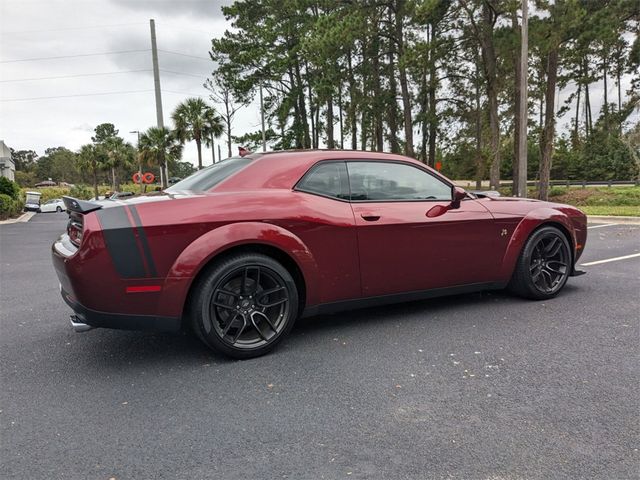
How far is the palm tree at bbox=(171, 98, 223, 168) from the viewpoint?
34.5m

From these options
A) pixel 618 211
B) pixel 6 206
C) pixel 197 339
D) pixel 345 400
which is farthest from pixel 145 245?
pixel 6 206

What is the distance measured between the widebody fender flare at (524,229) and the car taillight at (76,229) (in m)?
3.56

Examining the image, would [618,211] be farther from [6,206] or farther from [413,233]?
[6,206]

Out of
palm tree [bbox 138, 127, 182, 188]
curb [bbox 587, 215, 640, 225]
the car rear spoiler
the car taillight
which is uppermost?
palm tree [bbox 138, 127, 182, 188]

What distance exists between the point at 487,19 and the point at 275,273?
21.8 meters

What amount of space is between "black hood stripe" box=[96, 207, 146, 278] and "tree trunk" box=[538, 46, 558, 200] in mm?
19371

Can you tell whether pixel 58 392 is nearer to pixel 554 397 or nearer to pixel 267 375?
pixel 267 375

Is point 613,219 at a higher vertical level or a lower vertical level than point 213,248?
lower

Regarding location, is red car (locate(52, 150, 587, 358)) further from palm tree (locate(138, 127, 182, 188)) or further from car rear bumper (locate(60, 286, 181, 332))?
palm tree (locate(138, 127, 182, 188))

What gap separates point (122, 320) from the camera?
3.00 meters

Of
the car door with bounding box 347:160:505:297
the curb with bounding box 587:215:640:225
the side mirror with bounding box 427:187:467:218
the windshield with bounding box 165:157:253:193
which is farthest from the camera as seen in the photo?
the curb with bounding box 587:215:640:225

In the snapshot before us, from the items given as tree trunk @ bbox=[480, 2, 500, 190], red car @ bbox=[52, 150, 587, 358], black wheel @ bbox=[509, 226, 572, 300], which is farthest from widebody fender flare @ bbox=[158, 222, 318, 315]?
tree trunk @ bbox=[480, 2, 500, 190]

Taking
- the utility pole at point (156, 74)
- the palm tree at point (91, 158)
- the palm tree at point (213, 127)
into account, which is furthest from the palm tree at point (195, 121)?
the palm tree at point (91, 158)

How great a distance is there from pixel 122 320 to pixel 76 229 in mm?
726
